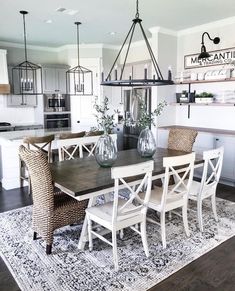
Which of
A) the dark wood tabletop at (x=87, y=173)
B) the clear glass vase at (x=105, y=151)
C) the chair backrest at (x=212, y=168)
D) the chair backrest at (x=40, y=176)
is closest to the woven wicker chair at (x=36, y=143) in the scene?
the dark wood tabletop at (x=87, y=173)

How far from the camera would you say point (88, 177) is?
2.74 m

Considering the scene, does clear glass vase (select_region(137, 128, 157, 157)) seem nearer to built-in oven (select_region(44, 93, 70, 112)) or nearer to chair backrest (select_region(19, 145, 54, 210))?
chair backrest (select_region(19, 145, 54, 210))

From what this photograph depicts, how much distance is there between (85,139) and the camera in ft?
12.9

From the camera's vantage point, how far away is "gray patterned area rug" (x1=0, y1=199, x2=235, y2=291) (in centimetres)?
233

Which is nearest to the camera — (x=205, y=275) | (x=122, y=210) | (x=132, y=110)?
(x=205, y=275)

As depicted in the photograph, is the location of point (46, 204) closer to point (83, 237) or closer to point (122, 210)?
point (83, 237)

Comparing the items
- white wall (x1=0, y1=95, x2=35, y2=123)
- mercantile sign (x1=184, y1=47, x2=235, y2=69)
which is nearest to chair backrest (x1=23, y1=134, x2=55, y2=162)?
white wall (x1=0, y1=95, x2=35, y2=123)

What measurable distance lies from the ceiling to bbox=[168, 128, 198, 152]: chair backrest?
193 cm

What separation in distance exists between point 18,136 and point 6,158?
1.45 ft

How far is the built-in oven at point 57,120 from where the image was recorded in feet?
23.5

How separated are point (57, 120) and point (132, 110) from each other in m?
2.08

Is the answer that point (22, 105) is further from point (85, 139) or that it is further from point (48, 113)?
point (85, 139)

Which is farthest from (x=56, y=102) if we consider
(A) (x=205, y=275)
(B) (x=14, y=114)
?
(A) (x=205, y=275)

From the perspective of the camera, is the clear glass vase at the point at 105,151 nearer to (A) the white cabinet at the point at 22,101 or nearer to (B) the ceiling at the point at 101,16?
(B) the ceiling at the point at 101,16
